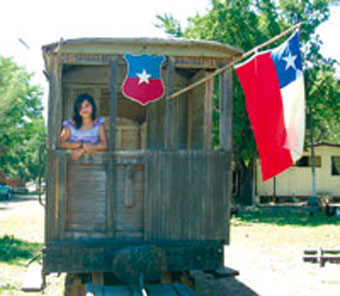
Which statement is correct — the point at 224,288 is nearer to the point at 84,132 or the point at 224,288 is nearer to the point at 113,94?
the point at 84,132

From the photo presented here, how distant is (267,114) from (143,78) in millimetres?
1724

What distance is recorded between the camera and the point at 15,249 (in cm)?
1127

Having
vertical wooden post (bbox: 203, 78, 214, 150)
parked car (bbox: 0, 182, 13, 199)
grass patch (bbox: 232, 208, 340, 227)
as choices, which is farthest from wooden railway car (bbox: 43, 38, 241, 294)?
parked car (bbox: 0, 182, 13, 199)

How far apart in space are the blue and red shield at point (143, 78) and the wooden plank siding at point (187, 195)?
75 cm

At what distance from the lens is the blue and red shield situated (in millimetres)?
6027

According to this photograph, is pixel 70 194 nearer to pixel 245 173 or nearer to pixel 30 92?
pixel 245 173

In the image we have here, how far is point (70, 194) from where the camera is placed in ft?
19.5

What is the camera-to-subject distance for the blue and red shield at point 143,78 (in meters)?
6.03

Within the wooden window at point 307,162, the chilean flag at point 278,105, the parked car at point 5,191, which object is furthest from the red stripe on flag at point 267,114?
the parked car at point 5,191

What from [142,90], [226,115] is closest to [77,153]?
[142,90]

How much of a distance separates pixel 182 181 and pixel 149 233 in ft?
2.36

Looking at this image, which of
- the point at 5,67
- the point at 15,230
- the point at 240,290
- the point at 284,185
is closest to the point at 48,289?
the point at 240,290

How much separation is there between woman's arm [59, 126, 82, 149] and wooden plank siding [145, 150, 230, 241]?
85 cm

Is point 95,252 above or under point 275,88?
under
